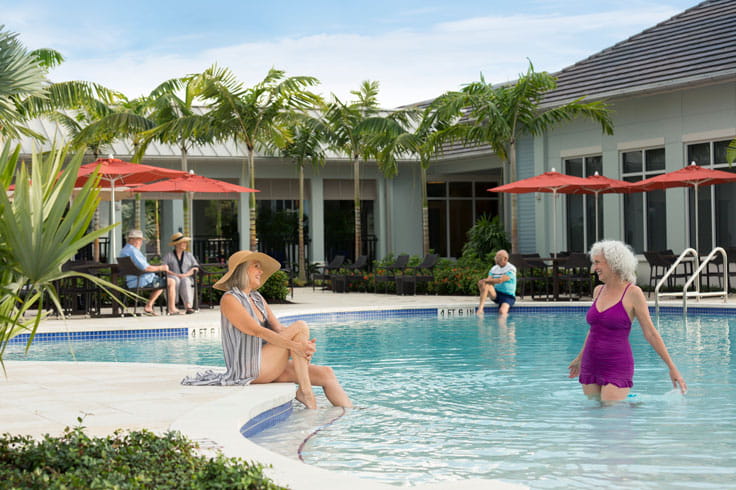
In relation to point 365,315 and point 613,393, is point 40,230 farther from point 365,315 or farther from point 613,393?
point 365,315

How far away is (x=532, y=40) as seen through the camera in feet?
82.7

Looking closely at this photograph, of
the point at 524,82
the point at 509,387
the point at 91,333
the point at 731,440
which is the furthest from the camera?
the point at 524,82

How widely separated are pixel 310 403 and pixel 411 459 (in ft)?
4.40

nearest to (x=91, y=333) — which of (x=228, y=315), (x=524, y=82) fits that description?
(x=228, y=315)

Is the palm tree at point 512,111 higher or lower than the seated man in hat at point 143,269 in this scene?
higher

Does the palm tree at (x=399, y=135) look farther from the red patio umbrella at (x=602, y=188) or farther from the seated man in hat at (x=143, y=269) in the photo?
the seated man in hat at (x=143, y=269)

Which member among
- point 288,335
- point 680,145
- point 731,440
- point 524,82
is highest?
point 524,82

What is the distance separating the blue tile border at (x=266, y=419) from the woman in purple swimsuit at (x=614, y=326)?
2090 millimetres

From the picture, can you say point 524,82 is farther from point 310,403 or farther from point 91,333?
point 310,403

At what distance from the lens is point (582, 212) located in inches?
841

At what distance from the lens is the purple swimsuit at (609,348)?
6.05 m

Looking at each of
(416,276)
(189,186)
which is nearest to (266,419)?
(189,186)

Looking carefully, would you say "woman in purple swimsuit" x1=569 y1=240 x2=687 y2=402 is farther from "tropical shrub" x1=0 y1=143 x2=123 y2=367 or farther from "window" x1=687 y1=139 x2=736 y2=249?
"window" x1=687 y1=139 x2=736 y2=249

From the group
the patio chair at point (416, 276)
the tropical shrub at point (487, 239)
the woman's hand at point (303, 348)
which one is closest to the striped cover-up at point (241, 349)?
the woman's hand at point (303, 348)
